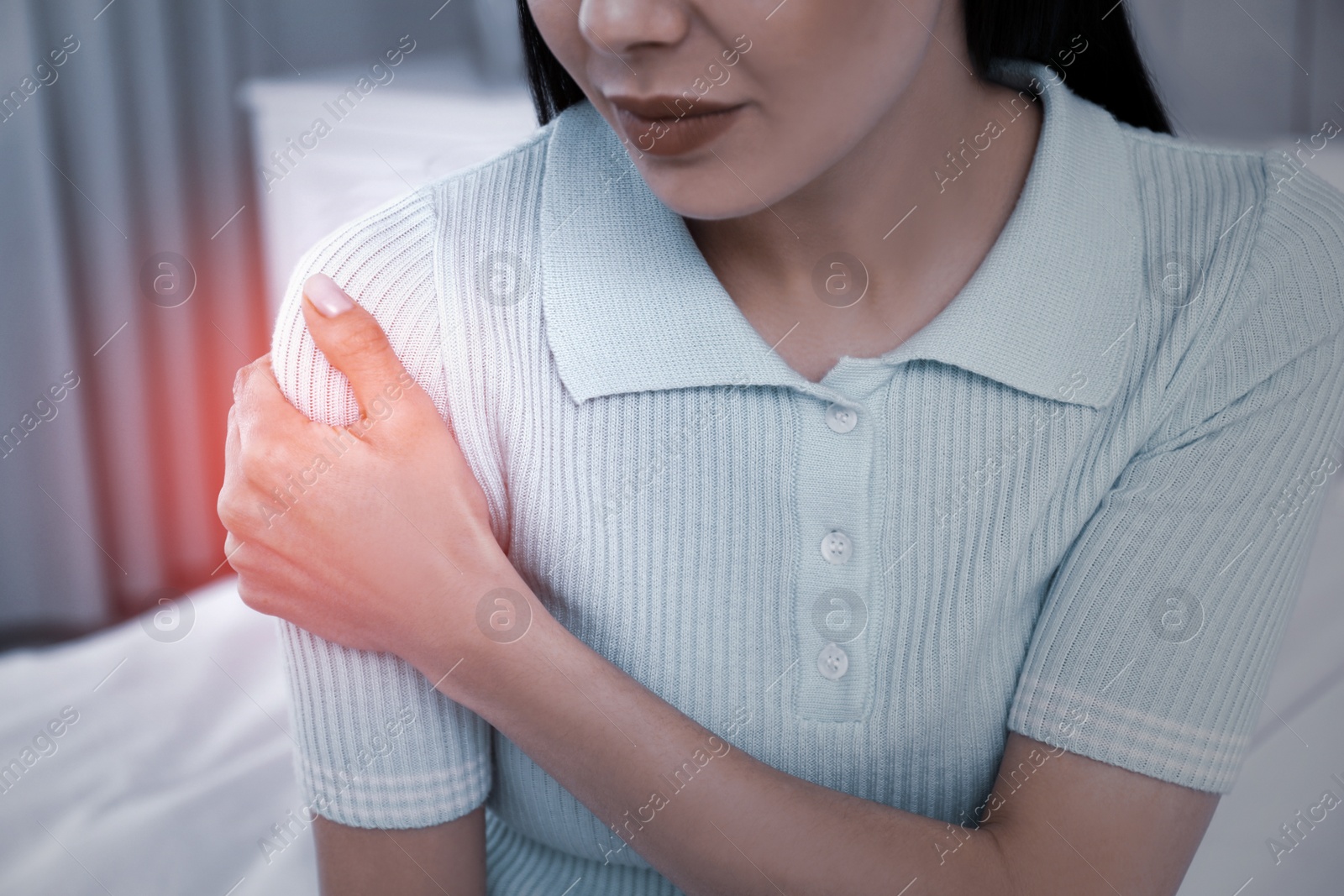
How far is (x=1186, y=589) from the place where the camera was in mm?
673

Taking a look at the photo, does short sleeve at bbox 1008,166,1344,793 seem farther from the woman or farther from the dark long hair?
the dark long hair

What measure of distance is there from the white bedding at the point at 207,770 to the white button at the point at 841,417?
0.42 meters

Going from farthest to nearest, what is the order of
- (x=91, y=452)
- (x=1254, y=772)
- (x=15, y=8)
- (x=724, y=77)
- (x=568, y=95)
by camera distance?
1. (x=91, y=452)
2. (x=15, y=8)
3. (x=1254, y=772)
4. (x=568, y=95)
5. (x=724, y=77)

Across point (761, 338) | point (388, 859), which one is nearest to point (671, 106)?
point (761, 338)

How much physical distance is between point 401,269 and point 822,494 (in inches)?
12.6

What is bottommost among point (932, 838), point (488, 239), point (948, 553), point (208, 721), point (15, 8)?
point (208, 721)

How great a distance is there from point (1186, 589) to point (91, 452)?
1652mm

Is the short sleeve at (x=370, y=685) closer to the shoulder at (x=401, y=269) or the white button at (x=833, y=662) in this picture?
the shoulder at (x=401, y=269)

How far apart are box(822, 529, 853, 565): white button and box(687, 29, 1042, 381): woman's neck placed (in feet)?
0.36

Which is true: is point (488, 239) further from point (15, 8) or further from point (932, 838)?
point (15, 8)

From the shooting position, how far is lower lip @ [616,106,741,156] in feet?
1.90

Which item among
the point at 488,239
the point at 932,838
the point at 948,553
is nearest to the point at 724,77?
the point at 488,239

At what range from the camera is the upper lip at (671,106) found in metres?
0.57

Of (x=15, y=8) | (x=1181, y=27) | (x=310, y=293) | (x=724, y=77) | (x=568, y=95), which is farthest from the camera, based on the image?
(x=1181, y=27)
